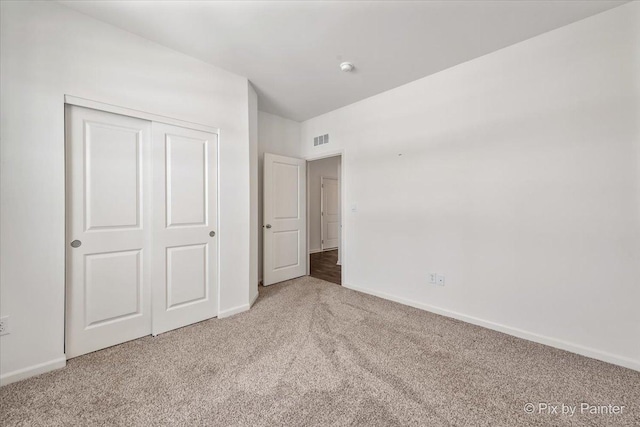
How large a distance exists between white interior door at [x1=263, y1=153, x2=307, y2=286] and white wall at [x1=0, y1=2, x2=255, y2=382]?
1876 mm

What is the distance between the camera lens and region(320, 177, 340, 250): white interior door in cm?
678

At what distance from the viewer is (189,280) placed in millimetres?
2561

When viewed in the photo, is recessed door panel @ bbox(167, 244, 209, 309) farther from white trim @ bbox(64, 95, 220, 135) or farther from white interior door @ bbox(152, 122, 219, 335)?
white trim @ bbox(64, 95, 220, 135)

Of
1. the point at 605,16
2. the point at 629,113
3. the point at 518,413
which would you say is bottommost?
the point at 518,413

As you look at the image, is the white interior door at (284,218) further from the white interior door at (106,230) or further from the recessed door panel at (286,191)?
the white interior door at (106,230)

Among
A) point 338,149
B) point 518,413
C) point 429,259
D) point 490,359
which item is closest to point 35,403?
point 518,413

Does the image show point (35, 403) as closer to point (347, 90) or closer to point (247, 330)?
point (247, 330)

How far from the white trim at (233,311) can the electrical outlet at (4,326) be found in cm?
148

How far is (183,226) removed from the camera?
2.52m

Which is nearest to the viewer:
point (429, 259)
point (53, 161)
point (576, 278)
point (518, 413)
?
point (518, 413)

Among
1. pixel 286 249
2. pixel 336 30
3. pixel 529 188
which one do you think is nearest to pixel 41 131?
pixel 336 30

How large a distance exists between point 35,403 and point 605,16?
478cm

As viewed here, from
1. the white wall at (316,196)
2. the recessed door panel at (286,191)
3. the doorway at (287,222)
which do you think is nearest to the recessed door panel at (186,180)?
the doorway at (287,222)

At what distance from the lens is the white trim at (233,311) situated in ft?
8.96
